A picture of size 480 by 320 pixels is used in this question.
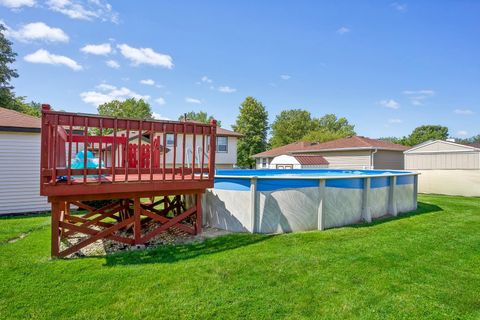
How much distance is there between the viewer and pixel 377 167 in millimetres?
18828

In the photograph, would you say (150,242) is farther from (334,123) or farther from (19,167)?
(334,123)

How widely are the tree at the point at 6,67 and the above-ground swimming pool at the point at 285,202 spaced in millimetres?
27371

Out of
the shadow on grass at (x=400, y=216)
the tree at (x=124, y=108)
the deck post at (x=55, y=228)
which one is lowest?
the shadow on grass at (x=400, y=216)

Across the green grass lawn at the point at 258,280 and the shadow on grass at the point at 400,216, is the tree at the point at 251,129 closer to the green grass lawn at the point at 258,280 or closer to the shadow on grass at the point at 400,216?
the shadow on grass at the point at 400,216

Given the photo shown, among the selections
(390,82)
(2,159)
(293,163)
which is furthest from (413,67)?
(2,159)

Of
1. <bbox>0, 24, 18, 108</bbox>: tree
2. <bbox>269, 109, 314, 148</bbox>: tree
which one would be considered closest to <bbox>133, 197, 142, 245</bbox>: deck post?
<bbox>0, 24, 18, 108</bbox>: tree

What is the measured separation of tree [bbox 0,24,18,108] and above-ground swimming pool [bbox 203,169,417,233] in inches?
1078

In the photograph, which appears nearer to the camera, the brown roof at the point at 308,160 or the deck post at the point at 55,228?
the deck post at the point at 55,228

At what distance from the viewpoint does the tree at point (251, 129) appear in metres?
38.2

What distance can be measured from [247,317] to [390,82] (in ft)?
89.5

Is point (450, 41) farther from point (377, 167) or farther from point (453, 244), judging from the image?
point (453, 244)

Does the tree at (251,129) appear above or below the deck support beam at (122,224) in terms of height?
above

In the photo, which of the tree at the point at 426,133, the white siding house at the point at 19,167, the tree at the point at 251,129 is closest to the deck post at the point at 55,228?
the white siding house at the point at 19,167

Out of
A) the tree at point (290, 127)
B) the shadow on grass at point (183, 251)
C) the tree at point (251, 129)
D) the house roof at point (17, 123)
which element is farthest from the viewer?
the tree at point (290, 127)
